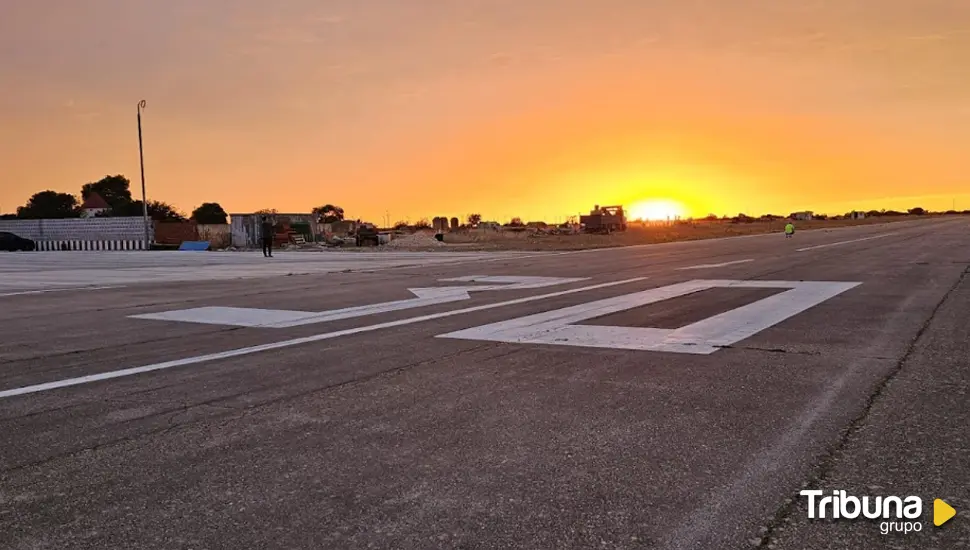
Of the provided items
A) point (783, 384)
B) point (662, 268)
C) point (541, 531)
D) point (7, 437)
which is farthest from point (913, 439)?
point (662, 268)

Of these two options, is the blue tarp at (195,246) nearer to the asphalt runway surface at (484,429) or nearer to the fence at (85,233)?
the fence at (85,233)

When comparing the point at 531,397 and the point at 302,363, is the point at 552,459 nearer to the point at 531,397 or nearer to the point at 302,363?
the point at 531,397

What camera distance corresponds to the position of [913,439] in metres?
3.41

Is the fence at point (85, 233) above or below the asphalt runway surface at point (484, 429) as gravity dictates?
above

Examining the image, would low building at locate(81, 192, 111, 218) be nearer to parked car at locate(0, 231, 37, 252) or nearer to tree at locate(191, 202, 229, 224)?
tree at locate(191, 202, 229, 224)

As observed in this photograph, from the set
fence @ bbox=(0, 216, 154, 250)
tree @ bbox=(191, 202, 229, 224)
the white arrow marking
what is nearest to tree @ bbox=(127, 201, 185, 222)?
tree @ bbox=(191, 202, 229, 224)

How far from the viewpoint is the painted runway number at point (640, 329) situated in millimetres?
6320

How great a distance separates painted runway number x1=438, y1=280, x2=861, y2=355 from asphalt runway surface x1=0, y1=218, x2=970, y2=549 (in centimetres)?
6

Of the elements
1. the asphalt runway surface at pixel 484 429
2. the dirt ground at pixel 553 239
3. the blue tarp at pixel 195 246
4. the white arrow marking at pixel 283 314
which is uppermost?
the blue tarp at pixel 195 246

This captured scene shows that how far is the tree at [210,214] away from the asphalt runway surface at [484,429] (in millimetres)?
88910

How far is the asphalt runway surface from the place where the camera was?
8.43 ft

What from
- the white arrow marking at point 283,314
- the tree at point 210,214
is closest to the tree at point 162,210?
the tree at point 210,214

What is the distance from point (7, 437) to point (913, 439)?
5.06m

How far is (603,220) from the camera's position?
2309 inches
